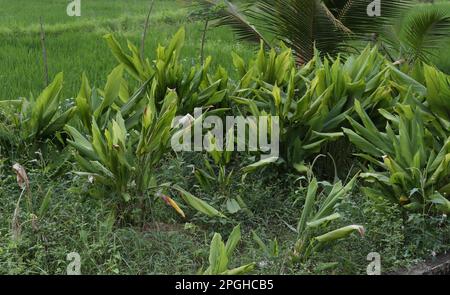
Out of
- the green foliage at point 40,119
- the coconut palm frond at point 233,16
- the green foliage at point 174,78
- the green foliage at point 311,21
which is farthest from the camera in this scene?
the coconut palm frond at point 233,16

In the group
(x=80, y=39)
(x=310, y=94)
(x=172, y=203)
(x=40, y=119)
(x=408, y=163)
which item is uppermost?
(x=80, y=39)

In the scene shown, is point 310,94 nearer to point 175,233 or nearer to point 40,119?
point 175,233

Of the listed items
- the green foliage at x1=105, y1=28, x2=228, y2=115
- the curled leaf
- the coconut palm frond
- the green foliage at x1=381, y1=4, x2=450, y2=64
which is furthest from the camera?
the green foliage at x1=381, y1=4, x2=450, y2=64

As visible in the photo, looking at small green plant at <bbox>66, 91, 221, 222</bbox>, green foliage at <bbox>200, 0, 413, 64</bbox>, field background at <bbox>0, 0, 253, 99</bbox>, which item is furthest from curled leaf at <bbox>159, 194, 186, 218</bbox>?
green foliage at <bbox>200, 0, 413, 64</bbox>

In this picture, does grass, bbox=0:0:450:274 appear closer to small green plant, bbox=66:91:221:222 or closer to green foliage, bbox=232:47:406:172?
small green plant, bbox=66:91:221:222

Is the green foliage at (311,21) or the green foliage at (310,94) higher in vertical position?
the green foliage at (311,21)

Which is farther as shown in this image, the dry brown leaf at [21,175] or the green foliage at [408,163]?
the green foliage at [408,163]

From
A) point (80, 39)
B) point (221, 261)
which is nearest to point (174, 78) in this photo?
point (221, 261)

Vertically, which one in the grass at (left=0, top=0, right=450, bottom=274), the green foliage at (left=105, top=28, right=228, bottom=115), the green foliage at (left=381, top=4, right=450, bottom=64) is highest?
the green foliage at (left=381, top=4, right=450, bottom=64)

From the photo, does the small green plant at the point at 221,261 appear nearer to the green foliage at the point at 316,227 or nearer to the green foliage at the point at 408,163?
the green foliage at the point at 316,227

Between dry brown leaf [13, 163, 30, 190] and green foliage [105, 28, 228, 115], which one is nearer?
dry brown leaf [13, 163, 30, 190]

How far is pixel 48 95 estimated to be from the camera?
450 cm

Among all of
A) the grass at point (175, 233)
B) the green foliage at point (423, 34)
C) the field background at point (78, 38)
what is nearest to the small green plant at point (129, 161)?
the grass at point (175, 233)

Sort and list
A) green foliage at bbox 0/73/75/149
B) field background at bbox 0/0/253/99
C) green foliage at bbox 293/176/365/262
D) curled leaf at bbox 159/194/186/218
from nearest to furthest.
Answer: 1. green foliage at bbox 293/176/365/262
2. curled leaf at bbox 159/194/186/218
3. green foliage at bbox 0/73/75/149
4. field background at bbox 0/0/253/99
